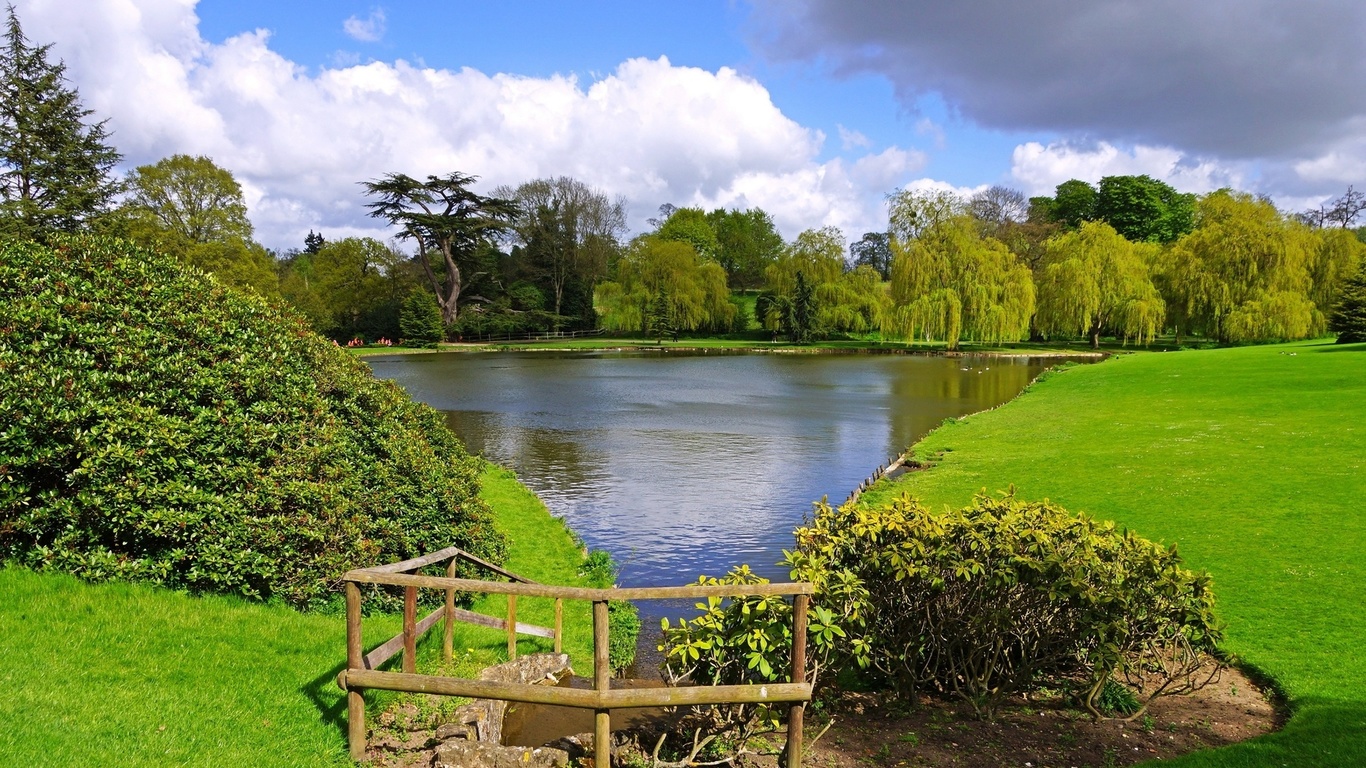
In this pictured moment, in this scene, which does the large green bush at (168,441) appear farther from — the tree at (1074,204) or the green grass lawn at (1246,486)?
the tree at (1074,204)

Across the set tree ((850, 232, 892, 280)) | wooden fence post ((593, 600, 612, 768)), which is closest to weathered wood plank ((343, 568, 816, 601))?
wooden fence post ((593, 600, 612, 768))

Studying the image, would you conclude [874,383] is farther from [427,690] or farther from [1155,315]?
[427,690]

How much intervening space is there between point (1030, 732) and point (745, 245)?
399 feet

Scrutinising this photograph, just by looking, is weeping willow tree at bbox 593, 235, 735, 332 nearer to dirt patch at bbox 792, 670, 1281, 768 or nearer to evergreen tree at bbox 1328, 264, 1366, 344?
evergreen tree at bbox 1328, 264, 1366, 344

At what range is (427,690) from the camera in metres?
5.06

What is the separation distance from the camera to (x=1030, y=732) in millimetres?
6465

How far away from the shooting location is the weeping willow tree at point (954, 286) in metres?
60.7

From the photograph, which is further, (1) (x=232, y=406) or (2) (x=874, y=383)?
(2) (x=874, y=383)

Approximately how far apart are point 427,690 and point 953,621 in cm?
418

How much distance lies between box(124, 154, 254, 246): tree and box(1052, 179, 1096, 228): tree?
96.2 meters

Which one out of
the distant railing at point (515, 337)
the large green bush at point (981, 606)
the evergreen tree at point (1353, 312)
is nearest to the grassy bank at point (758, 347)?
the distant railing at point (515, 337)

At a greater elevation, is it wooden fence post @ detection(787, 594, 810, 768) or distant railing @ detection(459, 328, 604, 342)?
distant railing @ detection(459, 328, 604, 342)

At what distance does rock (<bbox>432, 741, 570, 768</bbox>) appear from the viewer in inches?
203

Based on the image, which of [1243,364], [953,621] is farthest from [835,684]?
[1243,364]
